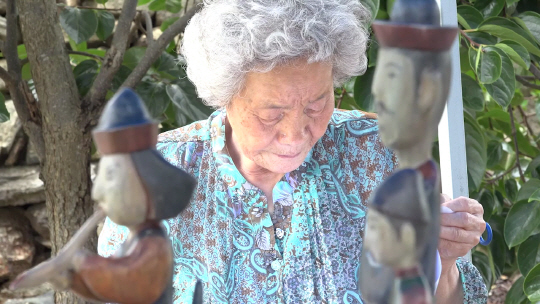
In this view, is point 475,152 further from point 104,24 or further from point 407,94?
point 407,94

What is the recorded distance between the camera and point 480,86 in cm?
187

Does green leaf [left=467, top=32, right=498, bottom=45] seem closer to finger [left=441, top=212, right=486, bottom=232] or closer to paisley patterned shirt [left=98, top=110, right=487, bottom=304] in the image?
paisley patterned shirt [left=98, top=110, right=487, bottom=304]

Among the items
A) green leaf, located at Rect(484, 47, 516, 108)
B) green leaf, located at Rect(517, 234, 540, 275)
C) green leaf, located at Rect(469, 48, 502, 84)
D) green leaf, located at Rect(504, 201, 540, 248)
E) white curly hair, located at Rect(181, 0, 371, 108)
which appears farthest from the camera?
green leaf, located at Rect(517, 234, 540, 275)

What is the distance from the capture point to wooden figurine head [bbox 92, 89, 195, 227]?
41 cm

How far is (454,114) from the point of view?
1.35 meters

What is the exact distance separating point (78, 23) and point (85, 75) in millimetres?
140

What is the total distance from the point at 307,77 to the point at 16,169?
177 centimetres

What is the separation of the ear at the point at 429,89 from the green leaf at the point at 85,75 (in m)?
1.46

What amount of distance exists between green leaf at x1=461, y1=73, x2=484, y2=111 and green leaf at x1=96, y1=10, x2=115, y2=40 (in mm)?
963

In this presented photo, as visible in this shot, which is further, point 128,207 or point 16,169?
point 16,169

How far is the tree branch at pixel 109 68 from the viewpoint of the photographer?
163 cm

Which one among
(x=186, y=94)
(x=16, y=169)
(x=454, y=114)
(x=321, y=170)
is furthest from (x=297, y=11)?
(x=16, y=169)

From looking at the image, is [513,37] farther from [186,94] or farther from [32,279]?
[32,279]

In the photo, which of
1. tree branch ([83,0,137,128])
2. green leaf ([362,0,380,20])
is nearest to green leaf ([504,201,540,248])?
green leaf ([362,0,380,20])
